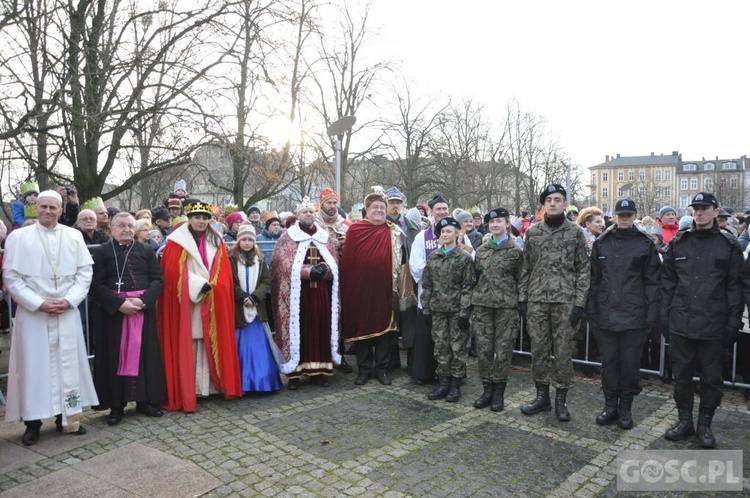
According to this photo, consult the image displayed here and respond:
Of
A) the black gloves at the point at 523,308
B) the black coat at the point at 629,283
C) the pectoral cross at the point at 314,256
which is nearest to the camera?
the black coat at the point at 629,283

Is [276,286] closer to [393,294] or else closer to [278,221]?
[393,294]

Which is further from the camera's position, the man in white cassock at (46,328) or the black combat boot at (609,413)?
the black combat boot at (609,413)

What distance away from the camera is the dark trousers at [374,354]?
669cm

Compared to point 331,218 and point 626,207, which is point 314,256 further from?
A: point 626,207

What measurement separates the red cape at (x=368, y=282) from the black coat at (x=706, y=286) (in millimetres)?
3002

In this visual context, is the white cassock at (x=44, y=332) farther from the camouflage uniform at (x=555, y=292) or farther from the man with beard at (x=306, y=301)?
the camouflage uniform at (x=555, y=292)

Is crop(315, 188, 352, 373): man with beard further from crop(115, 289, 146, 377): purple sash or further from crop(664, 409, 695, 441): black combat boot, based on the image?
crop(664, 409, 695, 441): black combat boot

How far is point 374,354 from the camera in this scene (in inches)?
265

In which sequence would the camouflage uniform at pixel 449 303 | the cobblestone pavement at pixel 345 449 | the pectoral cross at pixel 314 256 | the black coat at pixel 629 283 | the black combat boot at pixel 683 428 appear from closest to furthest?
the cobblestone pavement at pixel 345 449 < the black combat boot at pixel 683 428 < the black coat at pixel 629 283 < the camouflage uniform at pixel 449 303 < the pectoral cross at pixel 314 256

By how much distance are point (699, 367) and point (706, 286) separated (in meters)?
0.71

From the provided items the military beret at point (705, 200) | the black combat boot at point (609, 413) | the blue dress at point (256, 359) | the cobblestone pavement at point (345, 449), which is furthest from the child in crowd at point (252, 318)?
the military beret at point (705, 200)

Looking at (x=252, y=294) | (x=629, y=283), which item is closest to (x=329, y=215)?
(x=252, y=294)

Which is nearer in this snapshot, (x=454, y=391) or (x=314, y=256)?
(x=454, y=391)

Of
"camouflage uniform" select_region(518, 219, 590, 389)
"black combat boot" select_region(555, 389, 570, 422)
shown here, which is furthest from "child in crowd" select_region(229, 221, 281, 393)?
"black combat boot" select_region(555, 389, 570, 422)
